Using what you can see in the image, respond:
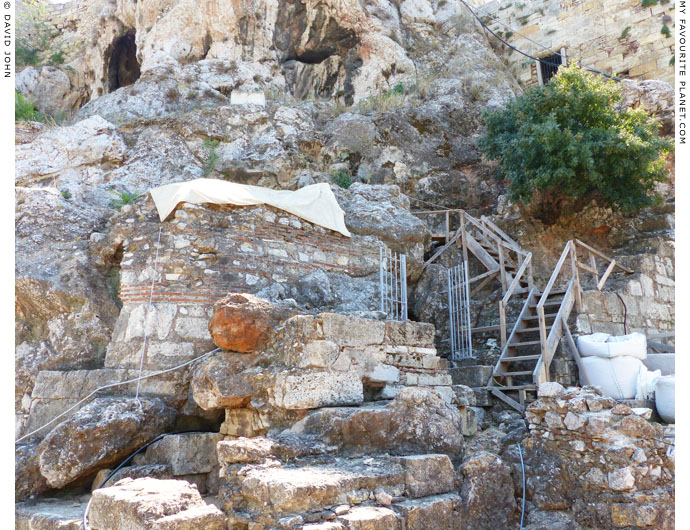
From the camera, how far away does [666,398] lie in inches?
256

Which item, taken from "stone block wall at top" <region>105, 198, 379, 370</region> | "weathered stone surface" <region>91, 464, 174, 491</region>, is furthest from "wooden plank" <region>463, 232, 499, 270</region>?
"weathered stone surface" <region>91, 464, 174, 491</region>

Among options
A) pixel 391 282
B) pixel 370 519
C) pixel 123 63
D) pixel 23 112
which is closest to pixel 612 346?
pixel 391 282

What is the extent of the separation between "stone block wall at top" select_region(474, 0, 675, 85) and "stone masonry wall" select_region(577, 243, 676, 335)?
25.7 feet

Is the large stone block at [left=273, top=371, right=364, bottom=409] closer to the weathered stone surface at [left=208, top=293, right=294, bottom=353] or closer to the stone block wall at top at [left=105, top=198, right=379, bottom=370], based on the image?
the weathered stone surface at [left=208, top=293, right=294, bottom=353]

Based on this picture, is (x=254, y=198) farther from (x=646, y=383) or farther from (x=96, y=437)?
(x=646, y=383)

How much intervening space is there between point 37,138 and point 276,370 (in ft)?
29.3

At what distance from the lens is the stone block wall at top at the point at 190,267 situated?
530 centimetres

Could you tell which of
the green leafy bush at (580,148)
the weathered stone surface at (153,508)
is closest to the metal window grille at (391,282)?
the weathered stone surface at (153,508)

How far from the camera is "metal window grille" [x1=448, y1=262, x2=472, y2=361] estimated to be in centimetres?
809

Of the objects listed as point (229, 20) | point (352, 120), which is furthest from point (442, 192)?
point (229, 20)

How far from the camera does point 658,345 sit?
353 inches

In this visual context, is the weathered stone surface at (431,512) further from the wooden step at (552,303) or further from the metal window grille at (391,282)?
the wooden step at (552,303)

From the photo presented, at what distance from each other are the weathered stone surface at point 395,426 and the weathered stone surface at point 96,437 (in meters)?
1.55

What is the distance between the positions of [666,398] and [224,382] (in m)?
5.51
